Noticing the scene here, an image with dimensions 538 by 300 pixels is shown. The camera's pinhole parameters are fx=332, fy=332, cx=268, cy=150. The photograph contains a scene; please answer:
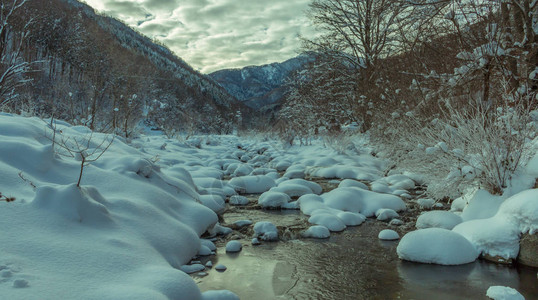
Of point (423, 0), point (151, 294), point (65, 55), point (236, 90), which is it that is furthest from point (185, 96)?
point (236, 90)

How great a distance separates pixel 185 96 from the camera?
58.7m

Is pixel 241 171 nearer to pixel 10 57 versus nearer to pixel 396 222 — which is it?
pixel 396 222

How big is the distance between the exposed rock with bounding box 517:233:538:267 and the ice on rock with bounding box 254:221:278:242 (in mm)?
2506

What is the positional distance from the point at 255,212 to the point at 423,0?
490 cm

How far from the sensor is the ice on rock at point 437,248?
3289 millimetres

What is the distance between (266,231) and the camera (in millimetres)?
4184

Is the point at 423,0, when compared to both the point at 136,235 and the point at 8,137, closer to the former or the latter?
the point at 136,235

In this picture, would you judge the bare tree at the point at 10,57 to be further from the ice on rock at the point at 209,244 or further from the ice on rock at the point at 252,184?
the ice on rock at the point at 252,184

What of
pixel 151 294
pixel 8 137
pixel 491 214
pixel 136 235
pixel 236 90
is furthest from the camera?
pixel 236 90

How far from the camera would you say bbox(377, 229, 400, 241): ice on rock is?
4.04m

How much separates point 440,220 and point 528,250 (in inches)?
40.9

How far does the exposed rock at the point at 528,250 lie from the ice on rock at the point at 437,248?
14.7 inches

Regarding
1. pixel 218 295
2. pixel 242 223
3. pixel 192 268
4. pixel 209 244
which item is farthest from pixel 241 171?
pixel 218 295

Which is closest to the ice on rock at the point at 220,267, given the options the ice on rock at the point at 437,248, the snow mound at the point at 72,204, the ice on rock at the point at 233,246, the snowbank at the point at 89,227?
the snowbank at the point at 89,227
